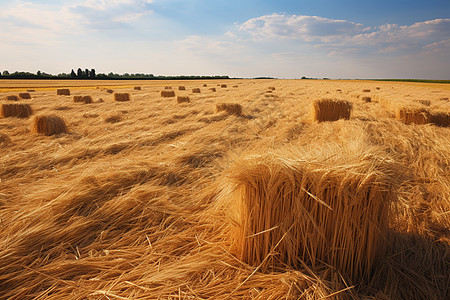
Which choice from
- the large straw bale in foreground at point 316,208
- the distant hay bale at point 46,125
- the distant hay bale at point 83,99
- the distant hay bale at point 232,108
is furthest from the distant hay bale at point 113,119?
the large straw bale in foreground at point 316,208

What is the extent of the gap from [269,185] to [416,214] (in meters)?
1.61

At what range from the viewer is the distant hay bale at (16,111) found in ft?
23.6

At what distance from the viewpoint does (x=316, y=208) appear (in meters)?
1.54

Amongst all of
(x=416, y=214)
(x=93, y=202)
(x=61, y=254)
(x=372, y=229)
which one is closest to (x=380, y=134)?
(x=416, y=214)

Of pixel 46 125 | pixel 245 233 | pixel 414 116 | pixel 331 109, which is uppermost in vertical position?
pixel 331 109

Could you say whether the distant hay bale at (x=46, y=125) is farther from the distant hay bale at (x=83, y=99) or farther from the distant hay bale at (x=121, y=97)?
the distant hay bale at (x=121, y=97)

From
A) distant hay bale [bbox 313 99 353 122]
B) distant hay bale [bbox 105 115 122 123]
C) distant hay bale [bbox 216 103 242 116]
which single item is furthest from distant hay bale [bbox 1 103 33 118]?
distant hay bale [bbox 313 99 353 122]

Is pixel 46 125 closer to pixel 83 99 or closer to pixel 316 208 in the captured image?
pixel 316 208

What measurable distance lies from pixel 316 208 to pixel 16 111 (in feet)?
Answer: 28.7

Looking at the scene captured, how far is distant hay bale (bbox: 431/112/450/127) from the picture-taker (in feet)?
19.0

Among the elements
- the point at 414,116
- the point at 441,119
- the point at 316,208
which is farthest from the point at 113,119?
the point at 441,119

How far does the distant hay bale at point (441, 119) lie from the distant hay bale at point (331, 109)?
5.70 feet

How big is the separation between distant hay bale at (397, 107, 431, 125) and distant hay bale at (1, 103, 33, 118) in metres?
10.0

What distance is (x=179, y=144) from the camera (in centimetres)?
444
